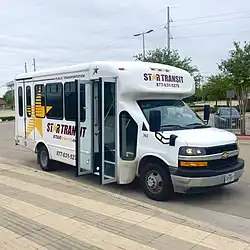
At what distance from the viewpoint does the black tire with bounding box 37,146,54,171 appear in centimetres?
973

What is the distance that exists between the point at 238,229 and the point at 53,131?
5.54 m

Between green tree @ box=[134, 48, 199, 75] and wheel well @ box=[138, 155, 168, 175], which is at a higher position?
green tree @ box=[134, 48, 199, 75]

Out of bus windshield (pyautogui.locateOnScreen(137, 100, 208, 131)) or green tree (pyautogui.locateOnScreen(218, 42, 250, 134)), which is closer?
bus windshield (pyautogui.locateOnScreen(137, 100, 208, 131))

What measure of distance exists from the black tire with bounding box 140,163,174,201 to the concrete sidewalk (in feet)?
1.88

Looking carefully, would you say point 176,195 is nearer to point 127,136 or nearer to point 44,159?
point 127,136

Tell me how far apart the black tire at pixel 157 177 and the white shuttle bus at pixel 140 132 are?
0.06 feet

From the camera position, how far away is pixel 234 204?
21.9 feet

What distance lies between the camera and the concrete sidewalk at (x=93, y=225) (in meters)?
4.62

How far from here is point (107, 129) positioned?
777 centimetres

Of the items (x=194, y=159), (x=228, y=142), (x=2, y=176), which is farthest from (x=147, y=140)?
(x=2, y=176)

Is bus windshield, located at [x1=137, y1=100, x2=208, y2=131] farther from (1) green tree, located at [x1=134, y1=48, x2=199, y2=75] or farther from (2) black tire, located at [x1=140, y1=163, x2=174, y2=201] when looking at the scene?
(1) green tree, located at [x1=134, y1=48, x2=199, y2=75]

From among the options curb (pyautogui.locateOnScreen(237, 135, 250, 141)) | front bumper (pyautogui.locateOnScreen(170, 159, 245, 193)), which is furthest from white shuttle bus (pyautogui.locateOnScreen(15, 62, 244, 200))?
curb (pyautogui.locateOnScreen(237, 135, 250, 141))

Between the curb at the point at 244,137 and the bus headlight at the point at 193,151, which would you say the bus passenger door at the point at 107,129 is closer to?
the bus headlight at the point at 193,151

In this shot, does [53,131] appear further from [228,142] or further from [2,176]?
[228,142]
